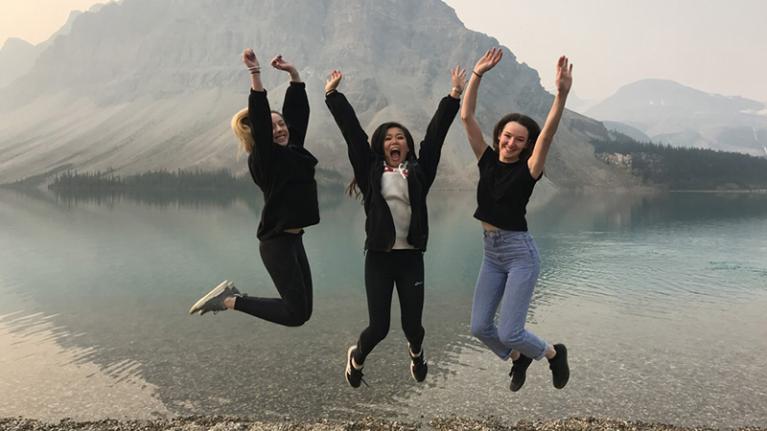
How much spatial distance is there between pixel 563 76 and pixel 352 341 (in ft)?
57.4

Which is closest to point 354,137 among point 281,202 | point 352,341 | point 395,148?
point 395,148

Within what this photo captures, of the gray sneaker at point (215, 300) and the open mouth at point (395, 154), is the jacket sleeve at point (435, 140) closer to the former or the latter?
the open mouth at point (395, 154)

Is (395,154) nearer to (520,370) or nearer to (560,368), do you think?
(520,370)

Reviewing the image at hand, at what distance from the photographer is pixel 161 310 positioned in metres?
28.2

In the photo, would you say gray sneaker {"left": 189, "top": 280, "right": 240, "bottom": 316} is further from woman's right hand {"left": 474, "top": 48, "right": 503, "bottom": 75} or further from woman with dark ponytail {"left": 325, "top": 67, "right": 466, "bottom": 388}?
woman's right hand {"left": 474, "top": 48, "right": 503, "bottom": 75}

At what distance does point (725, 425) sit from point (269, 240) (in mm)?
14260

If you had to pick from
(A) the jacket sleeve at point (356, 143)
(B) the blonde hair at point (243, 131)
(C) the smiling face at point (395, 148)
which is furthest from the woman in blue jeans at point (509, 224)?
(B) the blonde hair at point (243, 131)

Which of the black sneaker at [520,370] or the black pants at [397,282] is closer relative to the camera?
the black pants at [397,282]

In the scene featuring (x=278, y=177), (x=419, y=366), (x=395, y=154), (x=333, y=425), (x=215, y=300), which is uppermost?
(x=395, y=154)

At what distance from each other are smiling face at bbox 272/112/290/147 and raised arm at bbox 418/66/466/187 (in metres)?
1.95

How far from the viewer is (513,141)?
280 inches

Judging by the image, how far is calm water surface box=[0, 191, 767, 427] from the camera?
630 inches

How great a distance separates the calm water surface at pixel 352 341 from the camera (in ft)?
52.5

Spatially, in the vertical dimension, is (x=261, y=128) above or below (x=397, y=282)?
above
